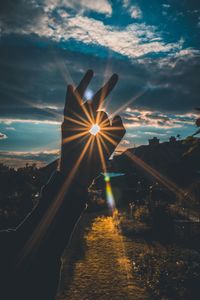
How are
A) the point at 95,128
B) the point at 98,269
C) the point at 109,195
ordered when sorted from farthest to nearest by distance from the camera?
the point at 109,195
the point at 98,269
the point at 95,128

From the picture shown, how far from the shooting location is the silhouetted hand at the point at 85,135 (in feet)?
4.09

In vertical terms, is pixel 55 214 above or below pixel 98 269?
above

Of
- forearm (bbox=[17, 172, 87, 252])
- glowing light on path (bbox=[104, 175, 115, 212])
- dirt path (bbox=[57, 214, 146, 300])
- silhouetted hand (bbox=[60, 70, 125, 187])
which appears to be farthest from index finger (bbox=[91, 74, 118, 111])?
glowing light on path (bbox=[104, 175, 115, 212])

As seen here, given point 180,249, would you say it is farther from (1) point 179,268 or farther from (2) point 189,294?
(2) point 189,294

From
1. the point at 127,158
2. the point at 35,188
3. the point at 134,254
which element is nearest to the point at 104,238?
the point at 134,254

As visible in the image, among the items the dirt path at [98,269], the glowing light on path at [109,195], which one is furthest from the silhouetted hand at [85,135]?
the glowing light on path at [109,195]

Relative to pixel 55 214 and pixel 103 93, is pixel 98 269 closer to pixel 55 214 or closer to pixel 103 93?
pixel 55 214

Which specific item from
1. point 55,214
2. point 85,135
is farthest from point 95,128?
point 55,214

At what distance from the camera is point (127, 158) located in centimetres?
3122

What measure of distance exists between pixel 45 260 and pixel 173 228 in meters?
10.6

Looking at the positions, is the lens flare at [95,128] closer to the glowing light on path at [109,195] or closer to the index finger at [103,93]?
the index finger at [103,93]

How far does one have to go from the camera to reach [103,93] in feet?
4.05

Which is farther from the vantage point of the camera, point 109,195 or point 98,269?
point 109,195

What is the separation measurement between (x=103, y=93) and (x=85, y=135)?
0.22m
